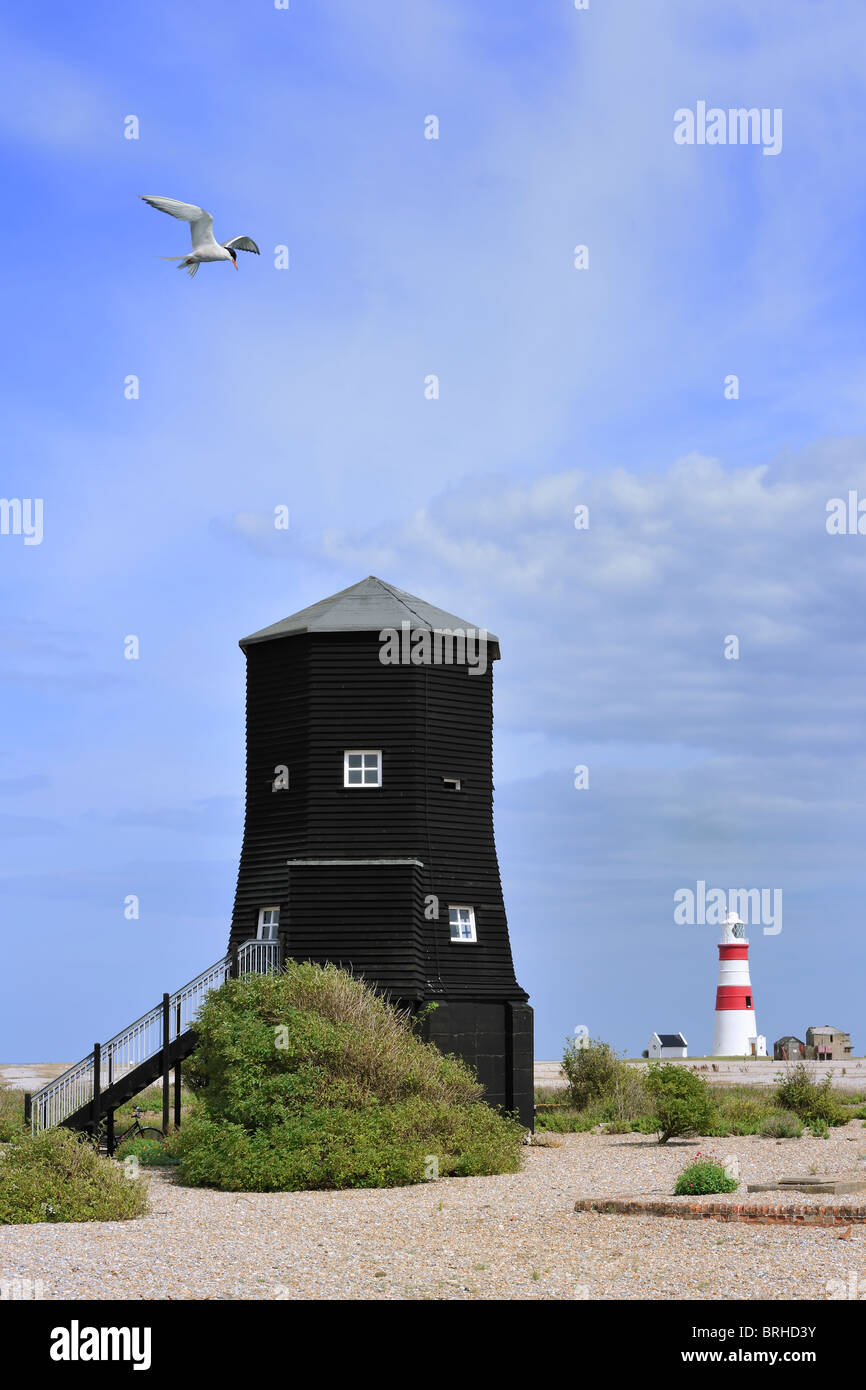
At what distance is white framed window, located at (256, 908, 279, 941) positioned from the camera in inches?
1162

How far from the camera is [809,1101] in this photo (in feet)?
114

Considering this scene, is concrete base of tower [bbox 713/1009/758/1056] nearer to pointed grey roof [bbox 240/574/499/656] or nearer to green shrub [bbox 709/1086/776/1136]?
green shrub [bbox 709/1086/776/1136]

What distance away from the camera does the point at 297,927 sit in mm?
28766

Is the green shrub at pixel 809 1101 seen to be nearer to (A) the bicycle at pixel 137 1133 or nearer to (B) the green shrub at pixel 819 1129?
(B) the green shrub at pixel 819 1129

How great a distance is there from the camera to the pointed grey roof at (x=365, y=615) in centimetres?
3014

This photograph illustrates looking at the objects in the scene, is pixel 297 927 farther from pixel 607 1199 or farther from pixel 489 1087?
pixel 607 1199

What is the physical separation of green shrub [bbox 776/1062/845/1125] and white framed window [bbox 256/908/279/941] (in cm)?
1320

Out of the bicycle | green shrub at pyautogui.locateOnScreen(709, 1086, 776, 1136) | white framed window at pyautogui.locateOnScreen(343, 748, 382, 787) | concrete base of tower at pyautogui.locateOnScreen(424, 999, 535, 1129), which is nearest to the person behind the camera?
the bicycle

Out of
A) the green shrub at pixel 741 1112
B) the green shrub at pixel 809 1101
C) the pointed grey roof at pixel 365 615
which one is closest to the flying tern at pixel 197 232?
the pointed grey roof at pixel 365 615

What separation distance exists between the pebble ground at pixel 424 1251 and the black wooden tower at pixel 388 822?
7.99 meters

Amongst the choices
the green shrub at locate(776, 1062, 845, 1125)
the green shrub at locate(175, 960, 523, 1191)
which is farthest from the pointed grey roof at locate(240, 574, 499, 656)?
the green shrub at locate(776, 1062, 845, 1125)
